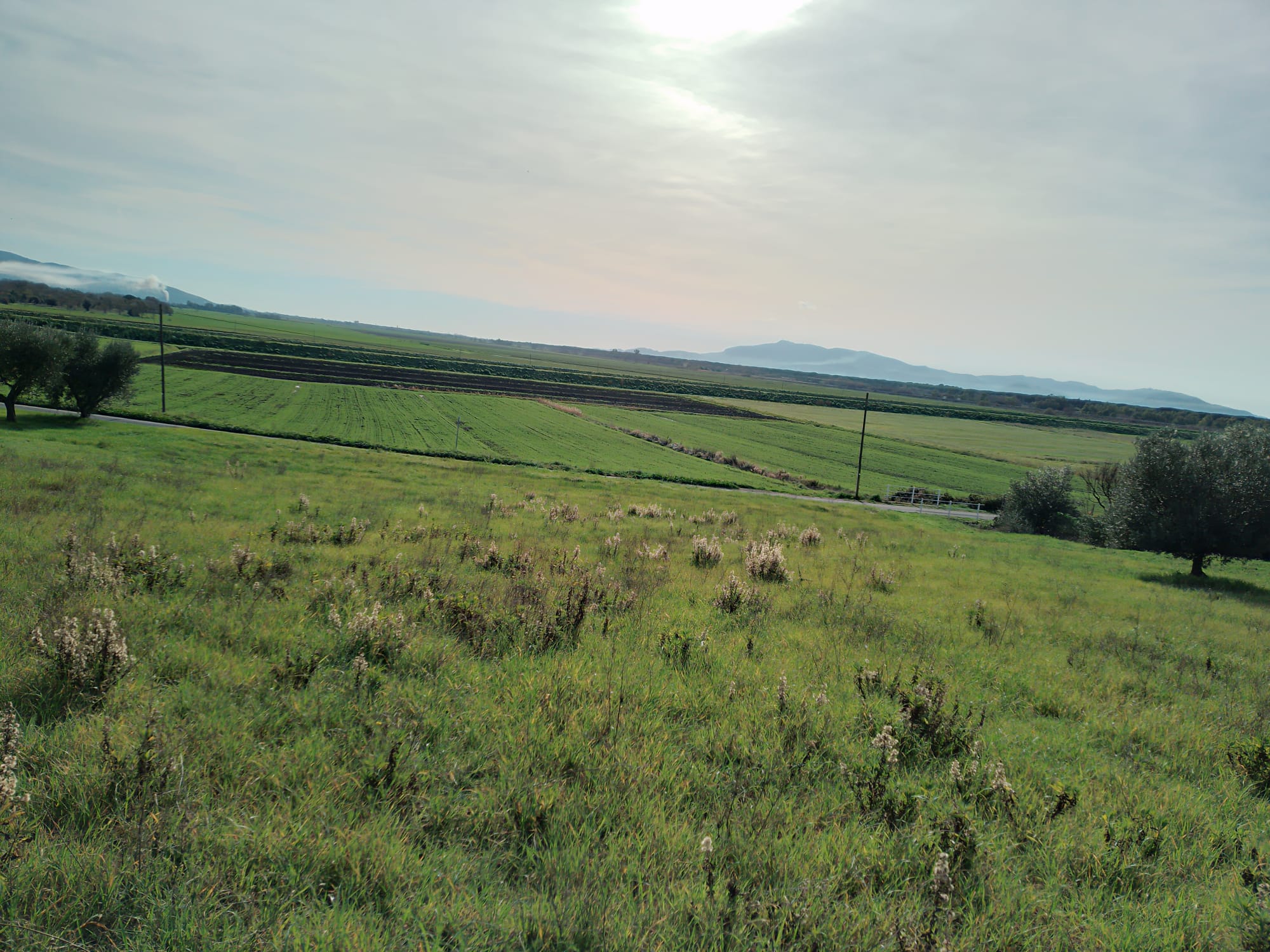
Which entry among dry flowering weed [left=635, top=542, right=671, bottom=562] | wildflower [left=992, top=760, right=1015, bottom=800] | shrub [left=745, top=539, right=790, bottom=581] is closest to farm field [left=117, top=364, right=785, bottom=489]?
dry flowering weed [left=635, top=542, right=671, bottom=562]

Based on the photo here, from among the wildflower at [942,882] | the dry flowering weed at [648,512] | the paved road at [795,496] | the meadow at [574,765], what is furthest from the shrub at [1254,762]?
the paved road at [795,496]

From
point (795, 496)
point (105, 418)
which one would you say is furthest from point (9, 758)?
point (105, 418)

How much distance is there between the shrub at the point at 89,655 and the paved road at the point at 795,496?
139 ft

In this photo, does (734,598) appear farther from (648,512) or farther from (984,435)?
(984,435)

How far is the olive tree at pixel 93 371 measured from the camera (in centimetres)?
4816

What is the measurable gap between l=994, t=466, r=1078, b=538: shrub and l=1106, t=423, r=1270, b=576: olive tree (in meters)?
23.4

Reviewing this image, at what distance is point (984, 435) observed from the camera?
133250 millimetres

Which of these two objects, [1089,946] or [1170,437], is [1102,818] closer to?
[1089,946]

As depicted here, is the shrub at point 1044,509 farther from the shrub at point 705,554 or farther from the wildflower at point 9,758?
the wildflower at point 9,758

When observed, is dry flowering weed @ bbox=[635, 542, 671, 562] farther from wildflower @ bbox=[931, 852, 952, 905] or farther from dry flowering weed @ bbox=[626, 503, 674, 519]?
wildflower @ bbox=[931, 852, 952, 905]

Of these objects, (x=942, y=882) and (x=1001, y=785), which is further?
(x=1001, y=785)

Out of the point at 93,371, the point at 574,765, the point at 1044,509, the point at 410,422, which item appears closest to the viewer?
the point at 574,765

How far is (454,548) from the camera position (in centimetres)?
1196

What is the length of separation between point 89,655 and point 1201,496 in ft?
127
